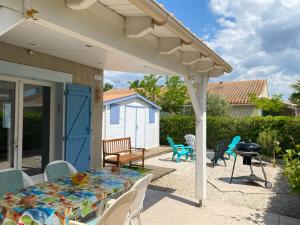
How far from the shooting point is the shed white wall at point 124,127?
1143 cm

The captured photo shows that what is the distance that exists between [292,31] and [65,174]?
40.7 feet

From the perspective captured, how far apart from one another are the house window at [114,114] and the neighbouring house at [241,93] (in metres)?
11.7

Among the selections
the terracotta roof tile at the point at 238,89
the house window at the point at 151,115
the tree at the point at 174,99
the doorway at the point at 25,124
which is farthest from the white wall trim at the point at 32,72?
the terracotta roof tile at the point at 238,89

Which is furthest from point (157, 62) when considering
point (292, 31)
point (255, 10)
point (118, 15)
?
point (292, 31)

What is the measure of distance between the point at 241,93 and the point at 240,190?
18.2 metres

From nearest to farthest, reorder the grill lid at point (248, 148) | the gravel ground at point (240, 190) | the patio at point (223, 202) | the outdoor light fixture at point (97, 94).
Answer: the patio at point (223, 202) < the gravel ground at point (240, 190) < the grill lid at point (248, 148) < the outdoor light fixture at point (97, 94)

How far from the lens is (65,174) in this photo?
4.10 m

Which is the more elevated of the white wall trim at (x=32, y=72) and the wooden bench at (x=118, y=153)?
the white wall trim at (x=32, y=72)

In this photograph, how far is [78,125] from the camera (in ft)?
22.7

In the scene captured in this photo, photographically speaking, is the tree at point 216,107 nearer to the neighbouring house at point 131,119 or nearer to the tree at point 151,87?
the neighbouring house at point 131,119

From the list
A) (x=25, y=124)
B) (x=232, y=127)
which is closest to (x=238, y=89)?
(x=232, y=127)

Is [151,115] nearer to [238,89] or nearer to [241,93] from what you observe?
[241,93]

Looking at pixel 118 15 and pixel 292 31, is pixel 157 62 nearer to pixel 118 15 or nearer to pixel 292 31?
pixel 118 15

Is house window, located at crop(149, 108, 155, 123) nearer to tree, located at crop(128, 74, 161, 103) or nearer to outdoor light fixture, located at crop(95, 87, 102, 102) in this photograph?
outdoor light fixture, located at crop(95, 87, 102, 102)
